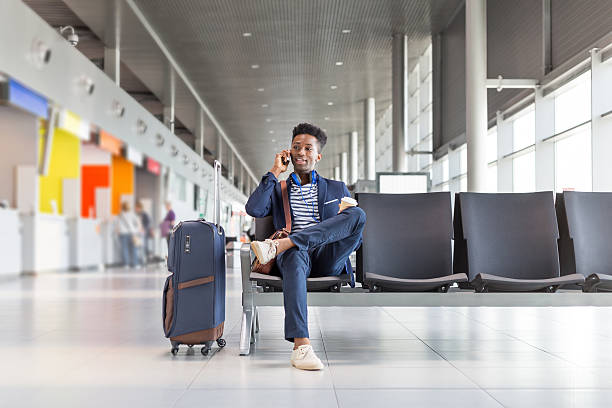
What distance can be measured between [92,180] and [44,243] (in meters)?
6.05

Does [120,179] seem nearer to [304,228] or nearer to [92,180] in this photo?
[92,180]

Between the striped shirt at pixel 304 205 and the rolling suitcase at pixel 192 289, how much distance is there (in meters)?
0.53

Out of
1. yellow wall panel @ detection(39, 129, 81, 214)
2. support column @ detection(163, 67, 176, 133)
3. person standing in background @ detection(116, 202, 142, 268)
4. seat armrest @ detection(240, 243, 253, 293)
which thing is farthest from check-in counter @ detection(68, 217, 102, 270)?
seat armrest @ detection(240, 243, 253, 293)

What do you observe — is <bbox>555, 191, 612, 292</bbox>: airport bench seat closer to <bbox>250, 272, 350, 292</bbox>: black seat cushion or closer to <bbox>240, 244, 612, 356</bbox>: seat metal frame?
<bbox>240, 244, 612, 356</bbox>: seat metal frame

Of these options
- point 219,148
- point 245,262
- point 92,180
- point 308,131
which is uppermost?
point 219,148

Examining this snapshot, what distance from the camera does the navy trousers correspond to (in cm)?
336

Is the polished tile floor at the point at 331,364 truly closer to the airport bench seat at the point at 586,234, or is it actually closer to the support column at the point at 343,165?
the airport bench seat at the point at 586,234

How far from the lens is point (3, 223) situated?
444 inches

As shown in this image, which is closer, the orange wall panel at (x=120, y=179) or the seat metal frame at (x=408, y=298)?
the seat metal frame at (x=408, y=298)

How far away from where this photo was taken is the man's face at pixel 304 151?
389 cm

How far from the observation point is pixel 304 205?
3.94m

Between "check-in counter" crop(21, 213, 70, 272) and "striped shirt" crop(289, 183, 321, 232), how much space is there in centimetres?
978

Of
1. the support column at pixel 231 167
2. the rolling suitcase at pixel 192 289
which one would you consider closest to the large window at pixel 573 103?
the rolling suitcase at pixel 192 289

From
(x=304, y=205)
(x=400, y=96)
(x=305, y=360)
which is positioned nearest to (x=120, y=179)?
(x=400, y=96)
